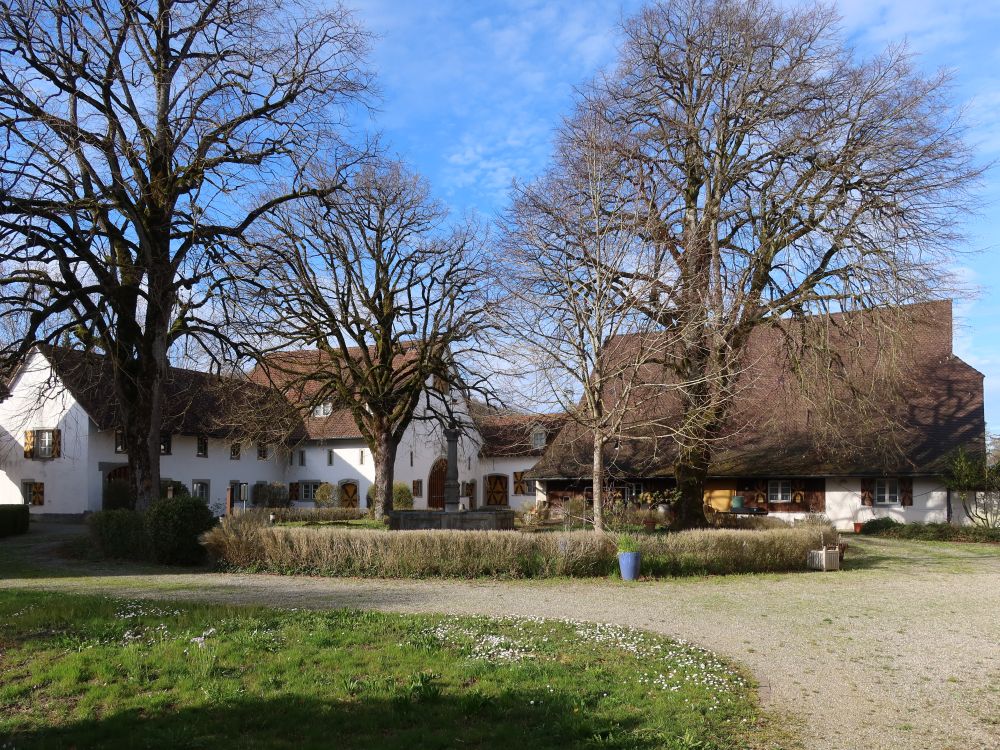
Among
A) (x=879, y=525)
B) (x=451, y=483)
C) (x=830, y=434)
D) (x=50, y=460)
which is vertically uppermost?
(x=830, y=434)

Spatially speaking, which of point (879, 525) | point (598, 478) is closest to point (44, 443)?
point (598, 478)

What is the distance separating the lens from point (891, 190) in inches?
875

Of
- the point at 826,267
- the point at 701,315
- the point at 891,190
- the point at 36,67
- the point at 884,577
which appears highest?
the point at 36,67

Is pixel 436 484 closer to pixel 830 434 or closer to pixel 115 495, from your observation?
pixel 115 495

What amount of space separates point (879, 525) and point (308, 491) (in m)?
30.3

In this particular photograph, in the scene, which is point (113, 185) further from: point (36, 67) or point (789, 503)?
point (789, 503)

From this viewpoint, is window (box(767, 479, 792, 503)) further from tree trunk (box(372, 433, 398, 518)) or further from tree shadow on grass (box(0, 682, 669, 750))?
tree shadow on grass (box(0, 682, 669, 750))

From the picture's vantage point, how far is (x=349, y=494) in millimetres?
46062

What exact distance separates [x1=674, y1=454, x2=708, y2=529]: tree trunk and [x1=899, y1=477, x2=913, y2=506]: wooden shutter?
982cm

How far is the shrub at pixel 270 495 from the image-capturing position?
44250 mm

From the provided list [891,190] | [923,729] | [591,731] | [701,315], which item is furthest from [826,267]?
[591,731]

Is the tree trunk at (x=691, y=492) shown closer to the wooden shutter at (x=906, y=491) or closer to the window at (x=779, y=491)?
the window at (x=779, y=491)

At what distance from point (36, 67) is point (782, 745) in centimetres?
1935

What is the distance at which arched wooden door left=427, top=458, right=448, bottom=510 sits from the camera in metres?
48.4
